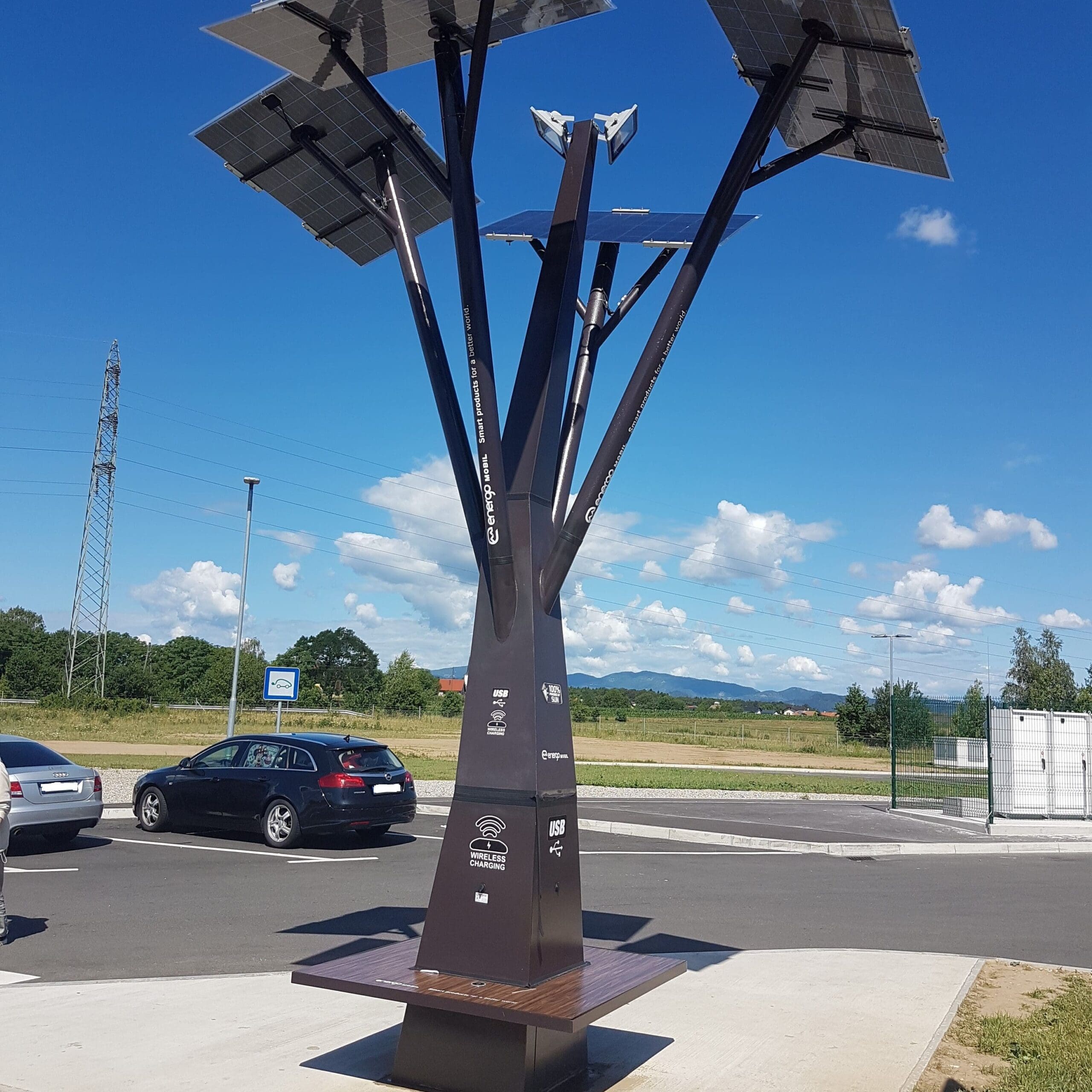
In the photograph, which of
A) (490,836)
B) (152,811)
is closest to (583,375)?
(490,836)

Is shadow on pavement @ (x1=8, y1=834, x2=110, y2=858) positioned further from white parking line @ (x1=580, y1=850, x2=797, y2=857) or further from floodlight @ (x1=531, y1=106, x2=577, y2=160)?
floodlight @ (x1=531, y1=106, x2=577, y2=160)

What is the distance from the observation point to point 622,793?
2509 centimetres

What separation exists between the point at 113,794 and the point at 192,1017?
16.0 meters

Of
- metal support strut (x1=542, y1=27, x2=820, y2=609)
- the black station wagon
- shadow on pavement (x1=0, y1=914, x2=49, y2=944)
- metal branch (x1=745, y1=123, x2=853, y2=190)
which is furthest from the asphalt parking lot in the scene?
metal branch (x1=745, y1=123, x2=853, y2=190)

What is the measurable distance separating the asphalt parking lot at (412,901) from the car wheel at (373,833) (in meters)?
0.23

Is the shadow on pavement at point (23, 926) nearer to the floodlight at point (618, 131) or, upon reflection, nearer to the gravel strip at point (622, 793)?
the floodlight at point (618, 131)

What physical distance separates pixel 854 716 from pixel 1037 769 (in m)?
51.6

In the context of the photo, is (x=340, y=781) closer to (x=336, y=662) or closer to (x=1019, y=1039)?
(x=1019, y=1039)

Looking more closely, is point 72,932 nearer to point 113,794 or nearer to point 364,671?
point 113,794

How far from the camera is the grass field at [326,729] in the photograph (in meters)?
46.6

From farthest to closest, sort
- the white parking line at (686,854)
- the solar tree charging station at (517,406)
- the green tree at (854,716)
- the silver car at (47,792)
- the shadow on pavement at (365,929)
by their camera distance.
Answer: the green tree at (854,716)
the white parking line at (686,854)
the silver car at (47,792)
the shadow on pavement at (365,929)
the solar tree charging station at (517,406)

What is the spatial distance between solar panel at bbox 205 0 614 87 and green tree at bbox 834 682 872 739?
6721cm

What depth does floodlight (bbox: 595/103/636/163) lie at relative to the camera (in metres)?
6.13

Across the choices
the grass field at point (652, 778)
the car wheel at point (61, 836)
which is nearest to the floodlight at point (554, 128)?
the car wheel at point (61, 836)
